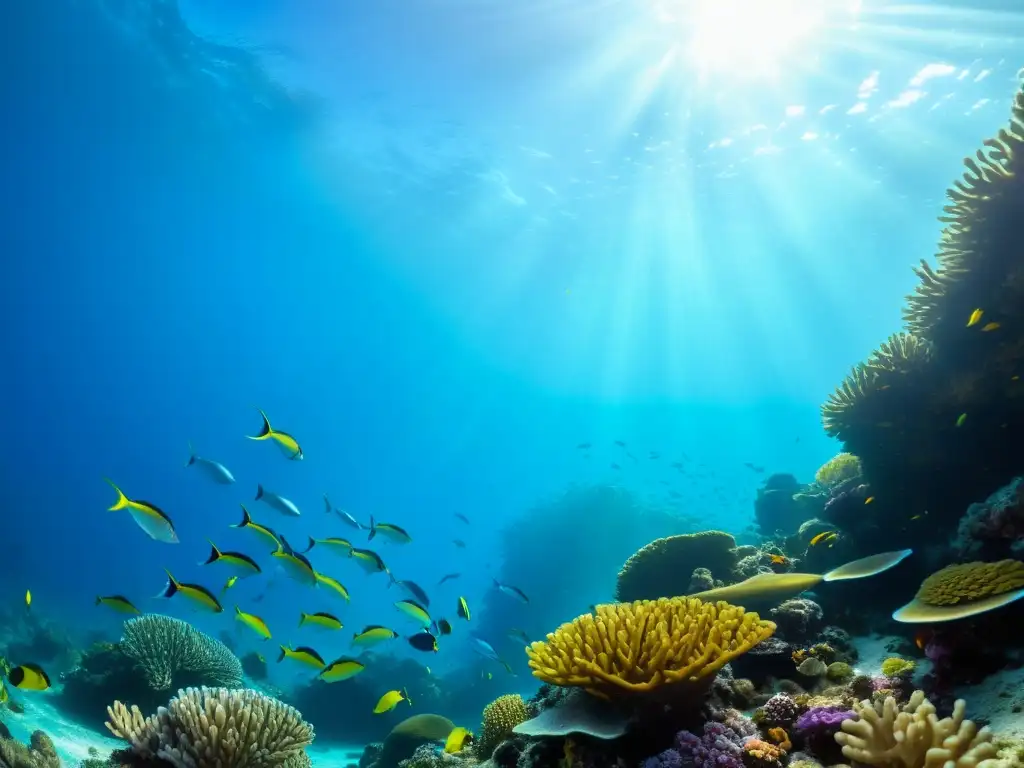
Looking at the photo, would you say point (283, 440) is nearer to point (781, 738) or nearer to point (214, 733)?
point (214, 733)

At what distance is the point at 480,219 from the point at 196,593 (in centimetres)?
3731

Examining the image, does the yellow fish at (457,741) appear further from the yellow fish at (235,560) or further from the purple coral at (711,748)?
the purple coral at (711,748)

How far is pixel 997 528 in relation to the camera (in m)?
4.64

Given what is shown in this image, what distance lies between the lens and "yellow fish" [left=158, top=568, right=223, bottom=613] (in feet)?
17.9

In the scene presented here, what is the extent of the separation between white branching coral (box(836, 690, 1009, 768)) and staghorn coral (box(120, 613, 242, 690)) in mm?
10005

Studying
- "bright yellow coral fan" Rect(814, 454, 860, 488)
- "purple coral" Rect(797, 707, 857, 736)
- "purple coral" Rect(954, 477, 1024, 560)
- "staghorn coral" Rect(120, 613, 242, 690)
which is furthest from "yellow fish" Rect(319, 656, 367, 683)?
"bright yellow coral fan" Rect(814, 454, 860, 488)

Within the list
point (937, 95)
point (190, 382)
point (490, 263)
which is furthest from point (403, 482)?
point (937, 95)

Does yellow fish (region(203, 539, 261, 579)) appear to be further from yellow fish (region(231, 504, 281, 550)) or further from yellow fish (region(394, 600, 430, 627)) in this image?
yellow fish (region(394, 600, 430, 627))

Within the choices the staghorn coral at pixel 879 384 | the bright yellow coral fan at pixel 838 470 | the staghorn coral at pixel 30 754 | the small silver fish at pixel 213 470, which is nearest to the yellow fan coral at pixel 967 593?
the staghorn coral at pixel 879 384

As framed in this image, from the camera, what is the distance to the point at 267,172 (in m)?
39.3

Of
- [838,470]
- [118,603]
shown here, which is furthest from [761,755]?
[838,470]

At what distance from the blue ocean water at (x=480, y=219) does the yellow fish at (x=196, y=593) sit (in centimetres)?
868

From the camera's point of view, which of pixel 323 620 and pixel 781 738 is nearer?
pixel 781 738

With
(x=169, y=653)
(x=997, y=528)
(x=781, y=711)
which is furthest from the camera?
(x=169, y=653)
